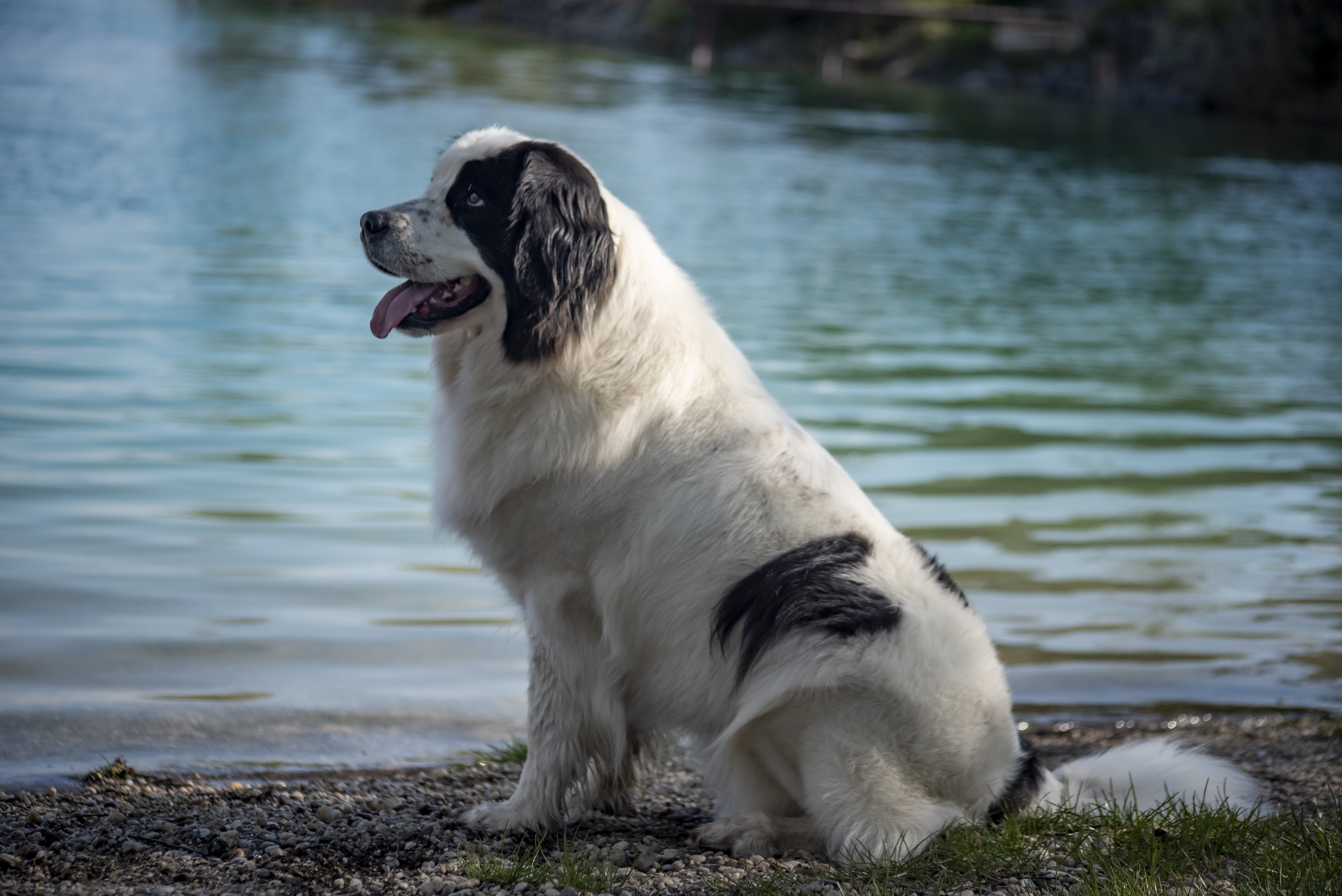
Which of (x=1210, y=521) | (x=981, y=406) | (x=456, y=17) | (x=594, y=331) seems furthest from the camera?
(x=456, y=17)

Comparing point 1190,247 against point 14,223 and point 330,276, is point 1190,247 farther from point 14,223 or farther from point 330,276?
point 14,223

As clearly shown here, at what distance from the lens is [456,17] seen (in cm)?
6250

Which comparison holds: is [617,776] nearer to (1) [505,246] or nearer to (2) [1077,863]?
(2) [1077,863]

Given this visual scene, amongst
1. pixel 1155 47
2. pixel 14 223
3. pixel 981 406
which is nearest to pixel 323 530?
pixel 981 406

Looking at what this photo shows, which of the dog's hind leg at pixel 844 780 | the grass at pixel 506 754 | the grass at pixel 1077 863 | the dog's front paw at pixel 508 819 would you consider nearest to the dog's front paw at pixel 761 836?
the dog's hind leg at pixel 844 780

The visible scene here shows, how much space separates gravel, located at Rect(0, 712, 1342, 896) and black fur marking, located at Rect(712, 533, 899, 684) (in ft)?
2.24

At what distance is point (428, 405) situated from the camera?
32.9 feet

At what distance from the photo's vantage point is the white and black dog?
139 inches

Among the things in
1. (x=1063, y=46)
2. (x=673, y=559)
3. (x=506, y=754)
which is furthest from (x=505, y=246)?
(x=1063, y=46)

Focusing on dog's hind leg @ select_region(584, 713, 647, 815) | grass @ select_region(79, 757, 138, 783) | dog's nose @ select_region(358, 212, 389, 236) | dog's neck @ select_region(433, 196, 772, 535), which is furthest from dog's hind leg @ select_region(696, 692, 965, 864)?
grass @ select_region(79, 757, 138, 783)

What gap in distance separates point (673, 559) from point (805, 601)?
0.43 metres

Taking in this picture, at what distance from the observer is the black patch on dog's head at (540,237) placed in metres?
3.76

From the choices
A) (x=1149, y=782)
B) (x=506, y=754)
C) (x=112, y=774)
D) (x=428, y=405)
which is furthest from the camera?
(x=428, y=405)

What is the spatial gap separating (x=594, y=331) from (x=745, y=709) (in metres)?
1.23
